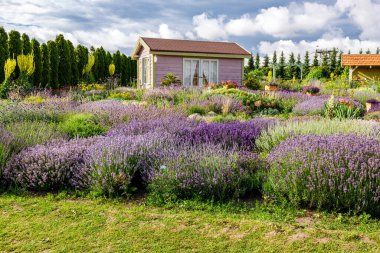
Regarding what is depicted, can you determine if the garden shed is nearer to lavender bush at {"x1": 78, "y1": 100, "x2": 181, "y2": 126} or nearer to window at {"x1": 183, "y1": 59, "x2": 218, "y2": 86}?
window at {"x1": 183, "y1": 59, "x2": 218, "y2": 86}

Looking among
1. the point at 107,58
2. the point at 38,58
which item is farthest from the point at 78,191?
the point at 107,58

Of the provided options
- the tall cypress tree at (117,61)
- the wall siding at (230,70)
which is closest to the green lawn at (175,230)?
the wall siding at (230,70)

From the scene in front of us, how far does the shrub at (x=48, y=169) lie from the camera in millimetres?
4680

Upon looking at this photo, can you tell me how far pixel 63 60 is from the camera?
22.4 m

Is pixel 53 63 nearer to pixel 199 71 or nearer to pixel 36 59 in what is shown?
pixel 36 59

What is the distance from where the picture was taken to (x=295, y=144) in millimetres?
4410

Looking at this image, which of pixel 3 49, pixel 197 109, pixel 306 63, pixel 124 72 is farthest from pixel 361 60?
pixel 3 49

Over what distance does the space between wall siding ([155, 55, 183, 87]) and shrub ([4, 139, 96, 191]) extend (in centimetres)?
1683

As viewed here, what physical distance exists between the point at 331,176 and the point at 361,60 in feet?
103

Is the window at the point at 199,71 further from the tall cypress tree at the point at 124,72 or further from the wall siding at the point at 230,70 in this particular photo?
the tall cypress tree at the point at 124,72

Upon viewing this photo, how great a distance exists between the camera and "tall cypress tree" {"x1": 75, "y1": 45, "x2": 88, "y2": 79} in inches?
977

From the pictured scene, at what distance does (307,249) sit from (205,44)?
21.9m

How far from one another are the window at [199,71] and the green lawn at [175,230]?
1847cm

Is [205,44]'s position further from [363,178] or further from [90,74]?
[363,178]
